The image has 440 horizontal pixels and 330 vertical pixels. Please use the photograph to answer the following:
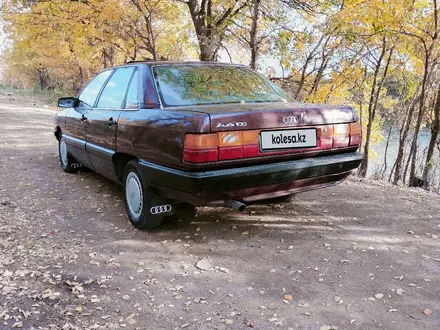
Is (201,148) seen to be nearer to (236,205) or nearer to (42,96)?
(236,205)

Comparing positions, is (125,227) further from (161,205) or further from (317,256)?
(317,256)

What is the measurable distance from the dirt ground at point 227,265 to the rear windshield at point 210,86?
1.26 m

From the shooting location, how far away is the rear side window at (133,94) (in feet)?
11.9

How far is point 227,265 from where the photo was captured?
303cm

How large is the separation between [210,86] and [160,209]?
130cm

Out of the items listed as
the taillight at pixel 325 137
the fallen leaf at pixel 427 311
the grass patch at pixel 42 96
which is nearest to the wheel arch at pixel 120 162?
the taillight at pixel 325 137

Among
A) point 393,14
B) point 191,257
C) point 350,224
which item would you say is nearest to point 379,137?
point 393,14

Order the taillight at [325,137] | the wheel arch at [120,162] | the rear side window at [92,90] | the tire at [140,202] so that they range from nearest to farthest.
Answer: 1. the taillight at [325,137]
2. the tire at [140,202]
3. the wheel arch at [120,162]
4. the rear side window at [92,90]

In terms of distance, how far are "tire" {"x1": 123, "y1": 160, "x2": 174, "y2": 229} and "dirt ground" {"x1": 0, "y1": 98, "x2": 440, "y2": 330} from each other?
0.13 meters

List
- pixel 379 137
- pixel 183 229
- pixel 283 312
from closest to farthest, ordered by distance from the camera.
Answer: pixel 283 312
pixel 183 229
pixel 379 137

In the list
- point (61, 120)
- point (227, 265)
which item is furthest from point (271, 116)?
point (61, 120)

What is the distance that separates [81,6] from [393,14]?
9.61 metres

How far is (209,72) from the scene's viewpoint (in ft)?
13.0

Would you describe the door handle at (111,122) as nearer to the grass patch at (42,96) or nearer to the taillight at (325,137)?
the taillight at (325,137)
